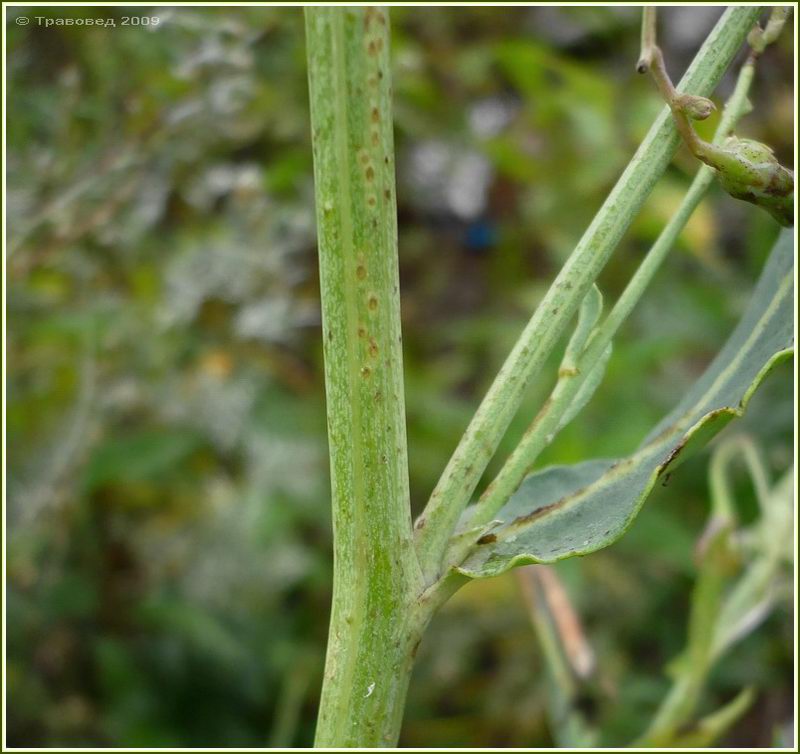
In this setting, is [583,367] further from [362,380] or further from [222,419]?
[222,419]

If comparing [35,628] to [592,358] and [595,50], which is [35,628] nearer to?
[592,358]

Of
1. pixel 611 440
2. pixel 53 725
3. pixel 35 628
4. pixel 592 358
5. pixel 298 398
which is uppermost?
pixel 592 358

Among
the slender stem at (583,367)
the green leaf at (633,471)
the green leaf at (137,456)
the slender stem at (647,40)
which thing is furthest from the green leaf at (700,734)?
the green leaf at (137,456)

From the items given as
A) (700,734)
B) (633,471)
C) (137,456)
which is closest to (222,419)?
(137,456)

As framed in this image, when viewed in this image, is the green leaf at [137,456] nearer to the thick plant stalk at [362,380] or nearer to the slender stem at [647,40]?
the thick plant stalk at [362,380]

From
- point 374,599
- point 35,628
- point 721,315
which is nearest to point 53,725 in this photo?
point 35,628

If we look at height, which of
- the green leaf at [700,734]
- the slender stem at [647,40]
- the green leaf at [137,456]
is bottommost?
the green leaf at [137,456]
